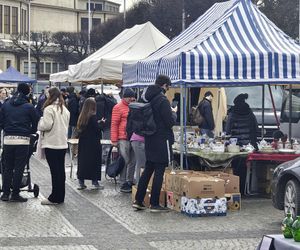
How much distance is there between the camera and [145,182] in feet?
41.3

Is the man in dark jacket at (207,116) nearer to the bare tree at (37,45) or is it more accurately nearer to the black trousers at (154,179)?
the black trousers at (154,179)

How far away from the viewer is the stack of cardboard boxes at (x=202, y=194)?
40.0ft

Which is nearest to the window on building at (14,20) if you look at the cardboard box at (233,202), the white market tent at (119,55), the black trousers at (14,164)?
the white market tent at (119,55)

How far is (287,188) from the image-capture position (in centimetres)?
1147

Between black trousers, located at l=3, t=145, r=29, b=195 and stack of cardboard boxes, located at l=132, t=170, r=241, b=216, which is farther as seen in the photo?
black trousers, located at l=3, t=145, r=29, b=195

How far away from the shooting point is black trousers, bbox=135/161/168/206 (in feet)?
40.8

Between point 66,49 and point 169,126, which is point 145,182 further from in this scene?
point 66,49

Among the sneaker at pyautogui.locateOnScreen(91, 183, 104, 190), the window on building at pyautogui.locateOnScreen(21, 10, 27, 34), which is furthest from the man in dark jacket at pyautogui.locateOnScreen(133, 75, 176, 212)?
the window on building at pyautogui.locateOnScreen(21, 10, 27, 34)

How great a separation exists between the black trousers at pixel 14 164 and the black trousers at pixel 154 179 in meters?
2.09

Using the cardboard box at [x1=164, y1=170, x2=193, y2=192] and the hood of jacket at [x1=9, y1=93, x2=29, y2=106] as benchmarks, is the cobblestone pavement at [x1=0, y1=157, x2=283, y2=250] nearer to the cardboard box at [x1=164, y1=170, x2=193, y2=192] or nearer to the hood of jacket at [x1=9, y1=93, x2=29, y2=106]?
the cardboard box at [x1=164, y1=170, x2=193, y2=192]

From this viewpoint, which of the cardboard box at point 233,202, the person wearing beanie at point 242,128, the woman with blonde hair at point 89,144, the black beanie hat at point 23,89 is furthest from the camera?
the woman with blonde hair at point 89,144

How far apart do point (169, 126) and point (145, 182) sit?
0.94m

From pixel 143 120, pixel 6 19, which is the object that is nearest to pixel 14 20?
pixel 6 19

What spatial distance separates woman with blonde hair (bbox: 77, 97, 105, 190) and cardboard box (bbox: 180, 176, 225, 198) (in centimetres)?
312
